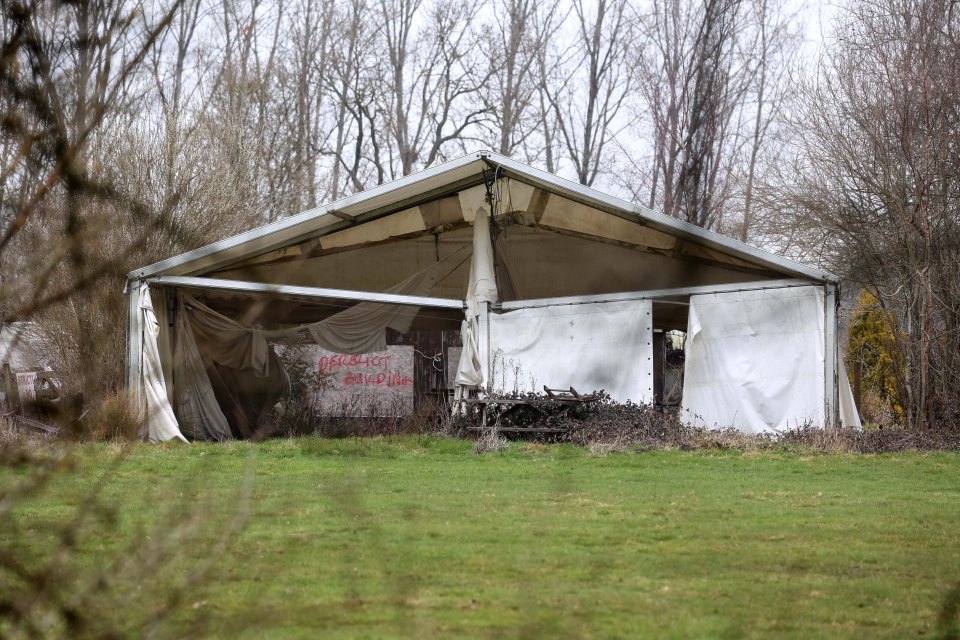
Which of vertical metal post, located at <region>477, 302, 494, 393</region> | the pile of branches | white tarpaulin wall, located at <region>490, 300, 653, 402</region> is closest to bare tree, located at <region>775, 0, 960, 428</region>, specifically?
the pile of branches

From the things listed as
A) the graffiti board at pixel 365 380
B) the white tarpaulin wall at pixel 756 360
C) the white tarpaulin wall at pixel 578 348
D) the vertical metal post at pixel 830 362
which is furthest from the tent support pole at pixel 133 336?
the vertical metal post at pixel 830 362

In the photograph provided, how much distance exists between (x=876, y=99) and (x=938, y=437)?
4929 mm

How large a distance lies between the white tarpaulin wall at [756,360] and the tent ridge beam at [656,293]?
0.07 metres

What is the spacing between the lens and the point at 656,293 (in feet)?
46.2

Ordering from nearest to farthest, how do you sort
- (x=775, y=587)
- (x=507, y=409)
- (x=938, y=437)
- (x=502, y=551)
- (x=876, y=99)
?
(x=775, y=587) → (x=502, y=551) → (x=938, y=437) → (x=507, y=409) → (x=876, y=99)

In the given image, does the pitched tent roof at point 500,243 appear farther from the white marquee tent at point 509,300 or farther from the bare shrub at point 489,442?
the bare shrub at point 489,442

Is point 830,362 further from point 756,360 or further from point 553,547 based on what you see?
point 553,547

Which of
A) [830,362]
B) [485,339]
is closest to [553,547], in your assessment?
[830,362]

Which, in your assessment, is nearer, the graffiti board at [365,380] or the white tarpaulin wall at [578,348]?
the white tarpaulin wall at [578,348]

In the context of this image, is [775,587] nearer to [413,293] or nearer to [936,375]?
[936,375]

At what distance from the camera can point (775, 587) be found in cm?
492

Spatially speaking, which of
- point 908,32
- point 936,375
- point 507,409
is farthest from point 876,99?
point 507,409

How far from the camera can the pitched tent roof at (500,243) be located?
1355 cm

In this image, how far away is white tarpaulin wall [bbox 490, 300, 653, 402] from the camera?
14070 mm
